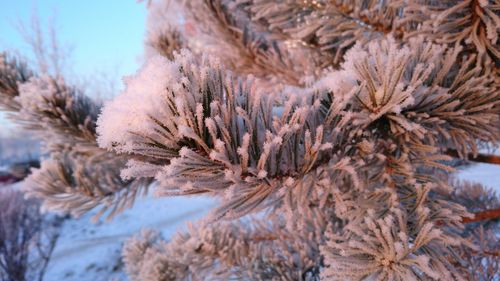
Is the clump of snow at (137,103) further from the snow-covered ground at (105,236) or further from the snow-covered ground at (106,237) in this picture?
the snow-covered ground at (106,237)

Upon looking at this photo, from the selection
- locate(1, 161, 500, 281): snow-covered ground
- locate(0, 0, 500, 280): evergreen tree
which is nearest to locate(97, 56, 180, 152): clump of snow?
locate(0, 0, 500, 280): evergreen tree

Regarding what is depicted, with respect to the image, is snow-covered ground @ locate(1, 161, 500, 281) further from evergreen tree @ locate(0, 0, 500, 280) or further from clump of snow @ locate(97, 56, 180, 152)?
clump of snow @ locate(97, 56, 180, 152)

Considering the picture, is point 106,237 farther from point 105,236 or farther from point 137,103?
point 137,103

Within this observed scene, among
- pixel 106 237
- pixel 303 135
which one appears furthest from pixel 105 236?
pixel 303 135

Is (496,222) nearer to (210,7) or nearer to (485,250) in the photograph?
(485,250)

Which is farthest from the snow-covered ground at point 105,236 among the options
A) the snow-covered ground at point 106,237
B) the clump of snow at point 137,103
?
the clump of snow at point 137,103

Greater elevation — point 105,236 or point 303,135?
point 303,135
